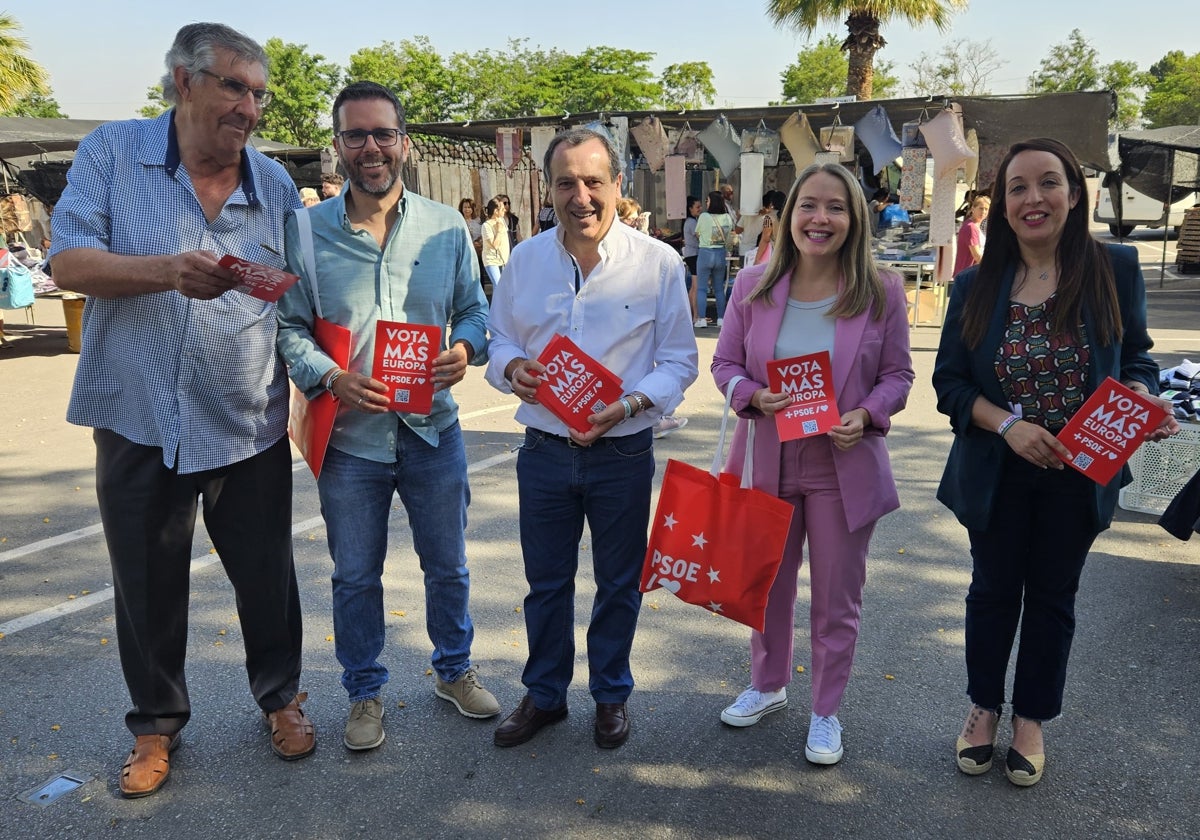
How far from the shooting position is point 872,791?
280cm

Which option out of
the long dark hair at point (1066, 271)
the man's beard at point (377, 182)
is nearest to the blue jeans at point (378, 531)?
the man's beard at point (377, 182)

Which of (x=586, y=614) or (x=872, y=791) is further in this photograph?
(x=586, y=614)

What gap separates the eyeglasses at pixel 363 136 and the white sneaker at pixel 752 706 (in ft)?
7.23

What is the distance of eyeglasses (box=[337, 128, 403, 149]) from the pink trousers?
5.19 feet

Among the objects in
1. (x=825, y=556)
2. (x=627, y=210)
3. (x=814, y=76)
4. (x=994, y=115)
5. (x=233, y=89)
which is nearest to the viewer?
(x=233, y=89)

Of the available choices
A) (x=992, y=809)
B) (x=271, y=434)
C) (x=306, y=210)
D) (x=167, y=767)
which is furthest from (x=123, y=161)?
(x=992, y=809)

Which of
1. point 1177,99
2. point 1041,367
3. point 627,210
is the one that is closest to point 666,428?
point 627,210

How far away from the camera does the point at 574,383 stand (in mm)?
2791

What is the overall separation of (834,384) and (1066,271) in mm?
732

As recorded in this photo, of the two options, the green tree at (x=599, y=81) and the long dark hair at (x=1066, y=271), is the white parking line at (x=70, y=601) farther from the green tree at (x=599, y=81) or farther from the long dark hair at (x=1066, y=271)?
the green tree at (x=599, y=81)

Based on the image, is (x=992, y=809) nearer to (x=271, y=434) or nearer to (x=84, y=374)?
(x=271, y=434)

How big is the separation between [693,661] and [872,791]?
1.01 metres

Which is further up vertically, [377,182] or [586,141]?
[586,141]

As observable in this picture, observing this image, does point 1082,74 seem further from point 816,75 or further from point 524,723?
point 524,723
